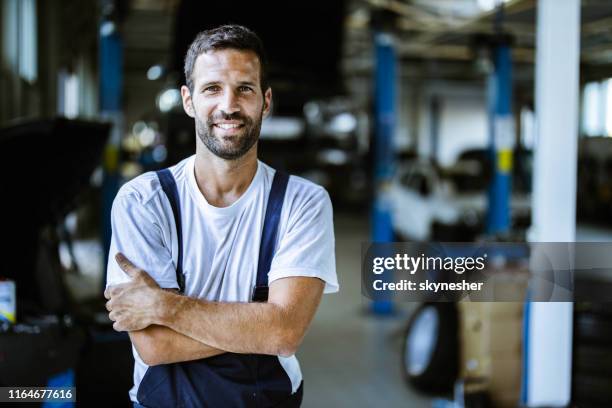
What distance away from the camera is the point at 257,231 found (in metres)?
1.62

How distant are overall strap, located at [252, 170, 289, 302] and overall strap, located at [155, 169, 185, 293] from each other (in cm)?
17

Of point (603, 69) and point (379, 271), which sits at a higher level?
point (603, 69)

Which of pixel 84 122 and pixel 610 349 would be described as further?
pixel 610 349

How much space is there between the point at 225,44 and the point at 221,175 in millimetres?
298

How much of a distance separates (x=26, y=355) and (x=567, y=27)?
2541 mm

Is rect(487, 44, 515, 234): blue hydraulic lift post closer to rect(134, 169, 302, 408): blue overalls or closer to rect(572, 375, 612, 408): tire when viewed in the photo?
rect(572, 375, 612, 408): tire

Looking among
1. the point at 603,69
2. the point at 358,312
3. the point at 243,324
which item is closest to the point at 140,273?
the point at 243,324

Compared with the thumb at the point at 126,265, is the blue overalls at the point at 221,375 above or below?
below

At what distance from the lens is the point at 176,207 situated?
1.61 metres

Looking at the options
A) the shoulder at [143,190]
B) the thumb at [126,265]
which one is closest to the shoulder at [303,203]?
the shoulder at [143,190]

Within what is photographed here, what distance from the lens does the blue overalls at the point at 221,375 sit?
158 centimetres

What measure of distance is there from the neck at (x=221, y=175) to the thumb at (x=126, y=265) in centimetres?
23

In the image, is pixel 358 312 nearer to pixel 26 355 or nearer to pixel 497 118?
pixel 497 118

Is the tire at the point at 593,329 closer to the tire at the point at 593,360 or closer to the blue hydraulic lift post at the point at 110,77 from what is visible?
the tire at the point at 593,360
